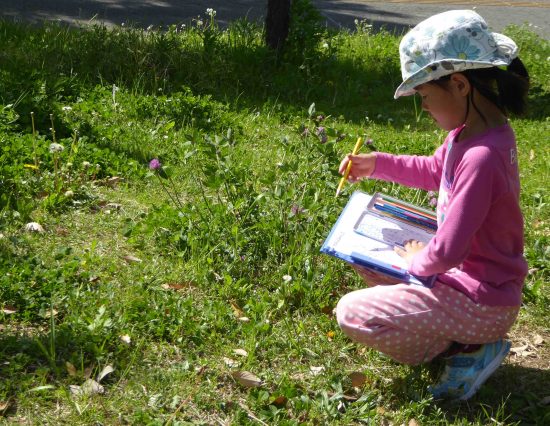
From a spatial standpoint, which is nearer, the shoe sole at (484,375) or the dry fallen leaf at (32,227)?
the shoe sole at (484,375)

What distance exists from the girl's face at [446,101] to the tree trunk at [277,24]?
4723 mm

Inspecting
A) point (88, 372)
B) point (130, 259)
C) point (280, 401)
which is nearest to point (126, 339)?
point (88, 372)

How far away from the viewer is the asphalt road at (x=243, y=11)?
9.53 meters

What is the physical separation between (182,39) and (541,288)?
4.51 metres

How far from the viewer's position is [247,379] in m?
3.17

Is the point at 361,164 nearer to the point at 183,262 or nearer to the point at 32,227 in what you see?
the point at 183,262

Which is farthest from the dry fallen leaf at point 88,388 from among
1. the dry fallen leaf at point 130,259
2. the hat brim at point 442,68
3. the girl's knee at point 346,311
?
the hat brim at point 442,68

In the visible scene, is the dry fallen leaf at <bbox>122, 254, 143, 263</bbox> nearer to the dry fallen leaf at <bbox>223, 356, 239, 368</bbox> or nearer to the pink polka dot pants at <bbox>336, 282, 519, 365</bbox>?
the dry fallen leaf at <bbox>223, 356, 239, 368</bbox>

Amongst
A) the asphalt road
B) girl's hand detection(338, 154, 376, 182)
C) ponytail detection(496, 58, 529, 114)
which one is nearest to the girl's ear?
ponytail detection(496, 58, 529, 114)

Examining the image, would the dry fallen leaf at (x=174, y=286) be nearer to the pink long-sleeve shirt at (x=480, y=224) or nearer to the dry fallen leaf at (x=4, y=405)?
the dry fallen leaf at (x=4, y=405)

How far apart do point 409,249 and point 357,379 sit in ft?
1.86

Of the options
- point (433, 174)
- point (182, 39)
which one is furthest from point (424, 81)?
point (182, 39)

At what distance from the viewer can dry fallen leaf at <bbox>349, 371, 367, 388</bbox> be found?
3252mm

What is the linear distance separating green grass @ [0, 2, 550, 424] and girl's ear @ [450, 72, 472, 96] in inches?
43.7
